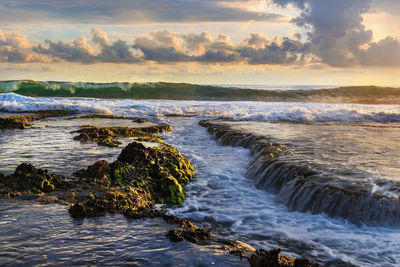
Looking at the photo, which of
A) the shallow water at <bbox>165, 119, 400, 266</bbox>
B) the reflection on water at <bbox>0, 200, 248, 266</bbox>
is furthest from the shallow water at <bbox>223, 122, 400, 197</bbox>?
the reflection on water at <bbox>0, 200, 248, 266</bbox>

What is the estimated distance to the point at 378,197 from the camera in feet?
18.1

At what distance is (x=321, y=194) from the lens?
5914 mm

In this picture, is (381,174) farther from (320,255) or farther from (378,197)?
(320,255)

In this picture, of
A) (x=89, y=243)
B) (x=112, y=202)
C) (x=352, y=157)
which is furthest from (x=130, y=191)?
(x=352, y=157)

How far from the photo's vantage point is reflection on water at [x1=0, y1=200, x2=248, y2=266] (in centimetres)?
328

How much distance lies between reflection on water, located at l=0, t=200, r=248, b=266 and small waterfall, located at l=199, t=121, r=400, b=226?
2.65 m

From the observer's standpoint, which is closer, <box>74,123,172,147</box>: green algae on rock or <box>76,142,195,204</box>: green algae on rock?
<box>76,142,195,204</box>: green algae on rock

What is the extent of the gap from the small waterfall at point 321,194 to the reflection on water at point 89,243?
104 inches

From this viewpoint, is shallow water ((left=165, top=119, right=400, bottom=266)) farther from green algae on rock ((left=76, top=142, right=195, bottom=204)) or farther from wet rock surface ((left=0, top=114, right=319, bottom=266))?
wet rock surface ((left=0, top=114, right=319, bottom=266))

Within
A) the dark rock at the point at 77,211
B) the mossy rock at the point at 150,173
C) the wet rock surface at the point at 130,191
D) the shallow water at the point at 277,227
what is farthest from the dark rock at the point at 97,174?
the dark rock at the point at 77,211

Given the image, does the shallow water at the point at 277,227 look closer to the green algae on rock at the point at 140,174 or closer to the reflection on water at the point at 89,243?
the green algae on rock at the point at 140,174

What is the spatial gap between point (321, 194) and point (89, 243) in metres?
3.82

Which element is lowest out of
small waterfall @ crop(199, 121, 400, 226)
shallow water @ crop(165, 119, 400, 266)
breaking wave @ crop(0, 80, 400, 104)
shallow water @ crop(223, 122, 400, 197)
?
shallow water @ crop(165, 119, 400, 266)

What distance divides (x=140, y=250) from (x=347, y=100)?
1861 inches
